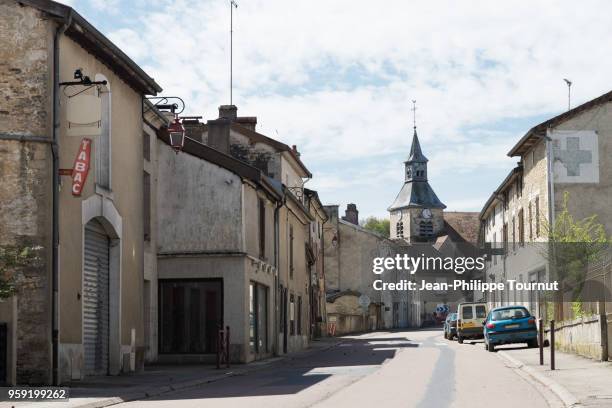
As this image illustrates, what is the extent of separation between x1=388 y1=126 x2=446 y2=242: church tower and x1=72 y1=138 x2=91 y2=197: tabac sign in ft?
365

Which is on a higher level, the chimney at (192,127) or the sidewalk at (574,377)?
the chimney at (192,127)

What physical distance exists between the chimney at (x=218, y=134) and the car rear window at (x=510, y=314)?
12018 millimetres

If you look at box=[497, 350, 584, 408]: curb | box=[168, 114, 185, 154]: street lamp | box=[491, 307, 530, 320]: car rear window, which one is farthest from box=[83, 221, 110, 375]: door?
box=[491, 307, 530, 320]: car rear window

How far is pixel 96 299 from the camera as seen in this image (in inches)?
836

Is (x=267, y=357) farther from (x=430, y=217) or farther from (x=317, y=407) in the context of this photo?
(x=430, y=217)

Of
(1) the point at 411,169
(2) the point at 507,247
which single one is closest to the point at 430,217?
(1) the point at 411,169

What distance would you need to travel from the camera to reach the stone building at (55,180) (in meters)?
17.2

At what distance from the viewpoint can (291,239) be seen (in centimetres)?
4053

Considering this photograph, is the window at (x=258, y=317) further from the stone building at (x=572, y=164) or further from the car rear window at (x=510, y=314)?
the stone building at (x=572, y=164)

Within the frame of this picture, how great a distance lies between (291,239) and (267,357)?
8.73m

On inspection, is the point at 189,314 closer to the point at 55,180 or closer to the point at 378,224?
the point at 55,180

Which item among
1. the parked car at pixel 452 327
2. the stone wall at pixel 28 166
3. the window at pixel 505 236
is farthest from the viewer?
the window at pixel 505 236

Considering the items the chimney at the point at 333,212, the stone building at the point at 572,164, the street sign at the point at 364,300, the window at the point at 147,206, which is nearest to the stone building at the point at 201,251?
the window at the point at 147,206

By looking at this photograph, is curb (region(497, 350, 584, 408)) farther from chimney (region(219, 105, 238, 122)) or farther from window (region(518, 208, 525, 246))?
chimney (region(219, 105, 238, 122))
